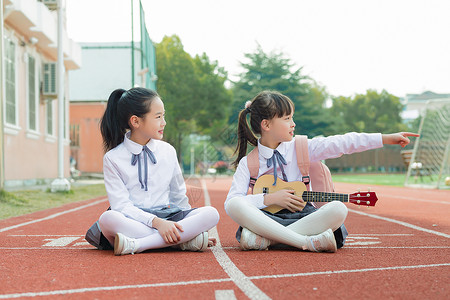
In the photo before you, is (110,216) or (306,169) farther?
(306,169)

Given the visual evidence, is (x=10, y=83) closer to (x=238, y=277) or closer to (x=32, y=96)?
(x=32, y=96)

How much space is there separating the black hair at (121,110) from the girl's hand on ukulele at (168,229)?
0.82 m

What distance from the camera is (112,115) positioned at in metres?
4.51

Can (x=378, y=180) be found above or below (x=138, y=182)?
below

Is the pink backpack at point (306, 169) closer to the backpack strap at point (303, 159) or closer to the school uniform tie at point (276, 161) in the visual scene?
the backpack strap at point (303, 159)

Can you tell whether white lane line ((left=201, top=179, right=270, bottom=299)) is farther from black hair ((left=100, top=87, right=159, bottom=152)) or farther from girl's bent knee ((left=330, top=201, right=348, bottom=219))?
black hair ((left=100, top=87, right=159, bottom=152))

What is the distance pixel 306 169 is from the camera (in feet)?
14.4

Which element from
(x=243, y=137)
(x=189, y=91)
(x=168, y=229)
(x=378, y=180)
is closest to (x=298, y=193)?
(x=243, y=137)

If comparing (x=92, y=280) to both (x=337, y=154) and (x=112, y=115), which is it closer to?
(x=112, y=115)

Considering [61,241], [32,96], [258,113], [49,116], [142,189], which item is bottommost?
[61,241]

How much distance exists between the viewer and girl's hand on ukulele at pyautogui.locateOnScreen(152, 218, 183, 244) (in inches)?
157

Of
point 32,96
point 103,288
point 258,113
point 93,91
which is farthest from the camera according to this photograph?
point 93,91

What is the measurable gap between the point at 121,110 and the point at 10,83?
10.8 meters

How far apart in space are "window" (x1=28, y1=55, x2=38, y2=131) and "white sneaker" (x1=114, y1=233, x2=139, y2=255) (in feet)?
42.6
